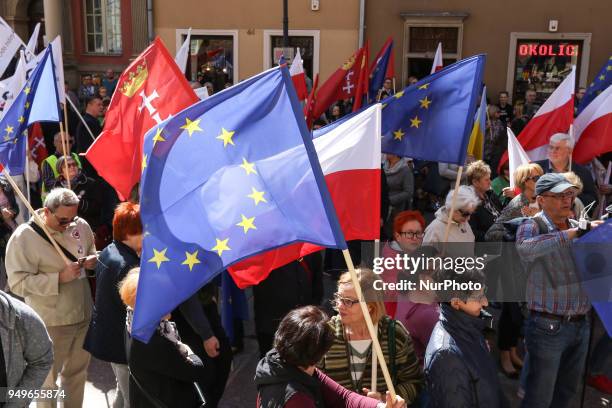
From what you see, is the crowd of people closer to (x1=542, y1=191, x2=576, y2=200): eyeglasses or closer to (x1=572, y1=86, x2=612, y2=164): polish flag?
(x1=542, y1=191, x2=576, y2=200): eyeglasses

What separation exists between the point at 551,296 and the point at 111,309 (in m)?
2.37

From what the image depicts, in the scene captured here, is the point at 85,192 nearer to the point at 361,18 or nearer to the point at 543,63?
the point at 361,18

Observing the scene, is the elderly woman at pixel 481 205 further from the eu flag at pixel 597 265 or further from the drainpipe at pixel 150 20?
the drainpipe at pixel 150 20

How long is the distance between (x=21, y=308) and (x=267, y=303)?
187 cm

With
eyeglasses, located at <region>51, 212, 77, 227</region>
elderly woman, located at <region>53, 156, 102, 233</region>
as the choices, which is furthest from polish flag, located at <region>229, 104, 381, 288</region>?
elderly woman, located at <region>53, 156, 102, 233</region>

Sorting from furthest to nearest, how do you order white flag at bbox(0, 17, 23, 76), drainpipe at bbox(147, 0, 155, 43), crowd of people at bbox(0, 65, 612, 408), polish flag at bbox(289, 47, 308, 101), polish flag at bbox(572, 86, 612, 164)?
drainpipe at bbox(147, 0, 155, 43) < white flag at bbox(0, 17, 23, 76) < polish flag at bbox(289, 47, 308, 101) < polish flag at bbox(572, 86, 612, 164) < crowd of people at bbox(0, 65, 612, 408)

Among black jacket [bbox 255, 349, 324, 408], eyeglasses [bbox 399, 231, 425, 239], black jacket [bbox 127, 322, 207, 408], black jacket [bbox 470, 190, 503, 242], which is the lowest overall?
black jacket [bbox 127, 322, 207, 408]

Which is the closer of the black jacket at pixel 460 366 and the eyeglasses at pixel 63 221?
the black jacket at pixel 460 366

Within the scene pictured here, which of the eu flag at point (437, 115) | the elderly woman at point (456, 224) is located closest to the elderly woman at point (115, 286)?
the eu flag at point (437, 115)

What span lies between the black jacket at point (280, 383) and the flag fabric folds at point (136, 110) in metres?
2.33

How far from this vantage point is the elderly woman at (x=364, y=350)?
2.92 metres

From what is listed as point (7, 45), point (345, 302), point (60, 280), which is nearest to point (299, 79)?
point (7, 45)

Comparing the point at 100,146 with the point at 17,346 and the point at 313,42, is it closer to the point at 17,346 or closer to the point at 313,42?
the point at 17,346

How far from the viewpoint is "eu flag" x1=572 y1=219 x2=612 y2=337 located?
2.92 meters
